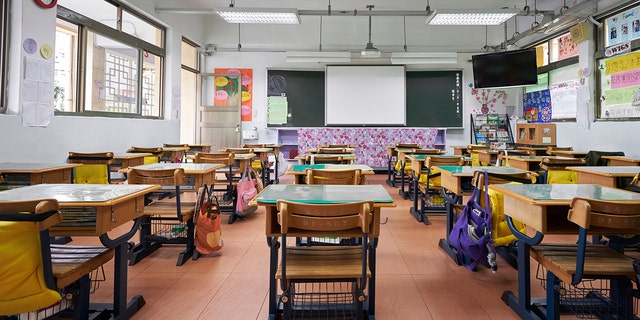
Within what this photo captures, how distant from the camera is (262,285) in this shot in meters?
2.42

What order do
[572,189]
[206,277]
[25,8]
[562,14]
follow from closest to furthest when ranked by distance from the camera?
[572,189] < [206,277] < [25,8] < [562,14]

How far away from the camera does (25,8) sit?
11.9ft

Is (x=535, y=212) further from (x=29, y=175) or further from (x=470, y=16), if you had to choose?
(x=470, y=16)

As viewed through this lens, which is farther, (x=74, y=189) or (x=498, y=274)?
(x=498, y=274)

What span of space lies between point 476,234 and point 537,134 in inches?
227

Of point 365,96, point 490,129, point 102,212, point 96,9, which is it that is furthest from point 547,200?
point 490,129

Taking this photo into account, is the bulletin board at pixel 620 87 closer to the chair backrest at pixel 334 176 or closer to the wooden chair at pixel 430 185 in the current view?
the wooden chair at pixel 430 185

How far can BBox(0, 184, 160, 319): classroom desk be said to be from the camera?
164cm

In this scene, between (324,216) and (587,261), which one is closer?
(324,216)

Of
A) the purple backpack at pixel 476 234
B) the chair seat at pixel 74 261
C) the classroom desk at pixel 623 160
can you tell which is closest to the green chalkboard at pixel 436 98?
the classroom desk at pixel 623 160

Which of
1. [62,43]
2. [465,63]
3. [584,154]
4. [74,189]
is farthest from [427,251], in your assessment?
[465,63]

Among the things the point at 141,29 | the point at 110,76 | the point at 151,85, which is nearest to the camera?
the point at 110,76

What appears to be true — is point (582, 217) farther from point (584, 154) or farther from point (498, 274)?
point (584, 154)

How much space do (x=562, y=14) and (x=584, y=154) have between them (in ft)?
7.16
